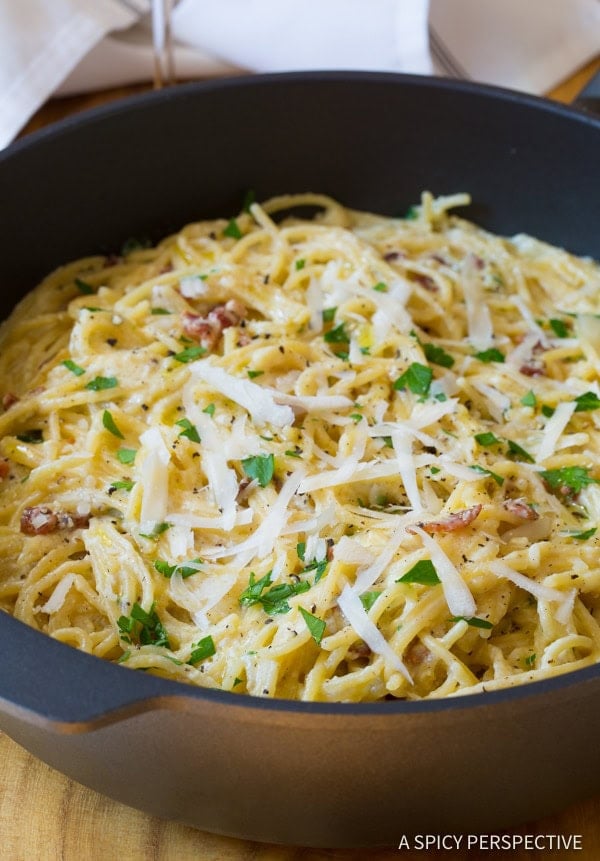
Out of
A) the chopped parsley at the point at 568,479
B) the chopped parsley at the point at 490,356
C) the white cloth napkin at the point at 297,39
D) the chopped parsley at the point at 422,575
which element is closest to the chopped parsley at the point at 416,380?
the chopped parsley at the point at 490,356

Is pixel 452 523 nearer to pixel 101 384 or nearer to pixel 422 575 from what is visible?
pixel 422 575

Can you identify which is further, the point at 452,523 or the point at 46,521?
the point at 46,521

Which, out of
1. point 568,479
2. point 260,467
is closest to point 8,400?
point 260,467

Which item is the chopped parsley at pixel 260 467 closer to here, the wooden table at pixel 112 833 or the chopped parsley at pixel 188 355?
the chopped parsley at pixel 188 355

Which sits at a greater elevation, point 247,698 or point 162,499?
point 247,698

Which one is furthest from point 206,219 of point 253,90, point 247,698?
point 247,698

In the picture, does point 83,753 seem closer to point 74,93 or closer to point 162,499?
point 162,499

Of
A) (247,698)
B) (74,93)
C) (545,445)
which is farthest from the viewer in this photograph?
(74,93)
